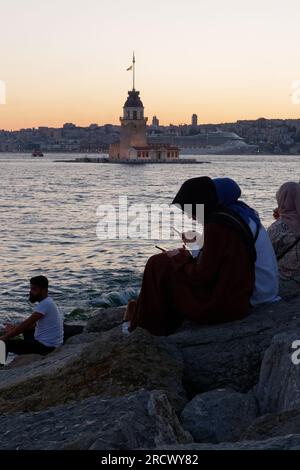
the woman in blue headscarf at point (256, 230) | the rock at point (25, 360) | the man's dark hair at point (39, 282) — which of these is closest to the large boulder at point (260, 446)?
the woman in blue headscarf at point (256, 230)

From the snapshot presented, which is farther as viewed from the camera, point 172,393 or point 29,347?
point 29,347

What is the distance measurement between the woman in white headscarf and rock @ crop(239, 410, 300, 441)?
5.97 ft

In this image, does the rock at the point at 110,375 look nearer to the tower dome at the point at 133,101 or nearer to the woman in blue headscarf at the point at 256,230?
the woman in blue headscarf at the point at 256,230

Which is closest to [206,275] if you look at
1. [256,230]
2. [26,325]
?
[256,230]

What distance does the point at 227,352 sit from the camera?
3551mm

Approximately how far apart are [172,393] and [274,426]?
66cm

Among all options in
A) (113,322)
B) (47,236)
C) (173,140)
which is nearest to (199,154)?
(173,140)

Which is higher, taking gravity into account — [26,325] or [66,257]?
[26,325]

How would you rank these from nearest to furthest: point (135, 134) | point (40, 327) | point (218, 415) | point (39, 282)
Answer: point (218, 415), point (39, 282), point (40, 327), point (135, 134)

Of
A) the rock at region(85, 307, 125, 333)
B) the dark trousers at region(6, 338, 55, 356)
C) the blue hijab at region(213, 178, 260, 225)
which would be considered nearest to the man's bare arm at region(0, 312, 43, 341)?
the dark trousers at region(6, 338, 55, 356)

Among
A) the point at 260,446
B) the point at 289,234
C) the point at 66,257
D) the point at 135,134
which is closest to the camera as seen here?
the point at 260,446

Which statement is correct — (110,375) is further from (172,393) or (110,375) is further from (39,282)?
(39,282)

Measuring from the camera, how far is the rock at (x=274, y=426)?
99.9 inches
